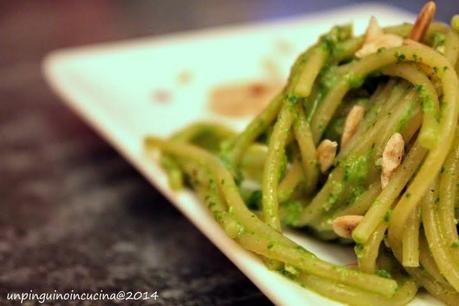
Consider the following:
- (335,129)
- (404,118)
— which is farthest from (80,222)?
(404,118)

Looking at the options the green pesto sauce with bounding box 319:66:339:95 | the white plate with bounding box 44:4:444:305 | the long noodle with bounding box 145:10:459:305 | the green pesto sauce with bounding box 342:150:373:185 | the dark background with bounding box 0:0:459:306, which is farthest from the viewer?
the white plate with bounding box 44:4:444:305

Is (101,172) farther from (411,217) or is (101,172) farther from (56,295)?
(411,217)

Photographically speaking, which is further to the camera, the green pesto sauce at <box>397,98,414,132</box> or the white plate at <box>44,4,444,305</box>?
the white plate at <box>44,4,444,305</box>

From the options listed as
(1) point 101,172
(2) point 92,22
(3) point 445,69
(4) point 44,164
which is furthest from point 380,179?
(2) point 92,22

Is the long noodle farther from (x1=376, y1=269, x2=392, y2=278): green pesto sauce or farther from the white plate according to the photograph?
Result: the white plate

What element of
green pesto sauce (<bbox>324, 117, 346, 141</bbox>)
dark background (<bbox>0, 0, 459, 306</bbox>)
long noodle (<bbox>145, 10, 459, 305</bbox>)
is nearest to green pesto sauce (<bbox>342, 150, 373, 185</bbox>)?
long noodle (<bbox>145, 10, 459, 305</bbox>)

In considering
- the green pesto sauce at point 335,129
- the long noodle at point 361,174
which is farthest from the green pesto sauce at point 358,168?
the green pesto sauce at point 335,129

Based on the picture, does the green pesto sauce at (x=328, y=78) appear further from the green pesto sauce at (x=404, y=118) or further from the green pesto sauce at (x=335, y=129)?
the green pesto sauce at (x=404, y=118)
